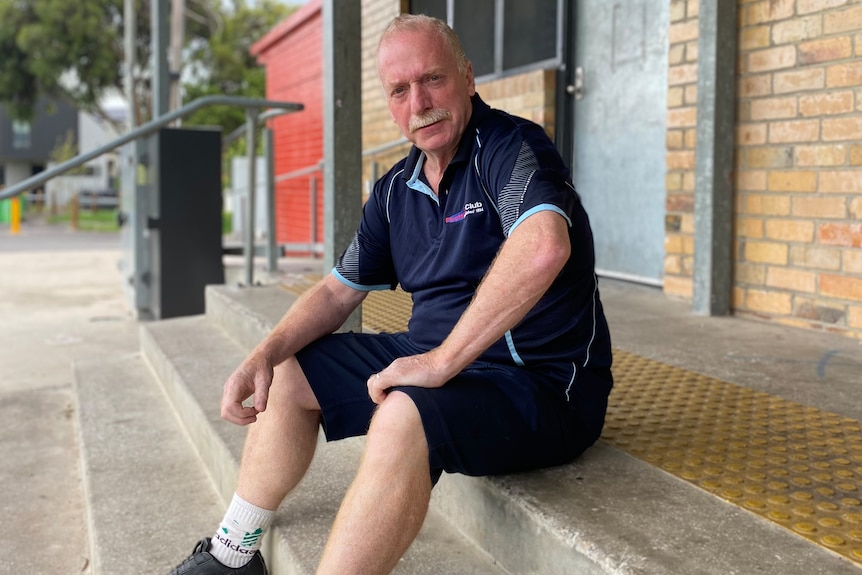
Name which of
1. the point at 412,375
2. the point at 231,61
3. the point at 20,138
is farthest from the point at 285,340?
the point at 20,138

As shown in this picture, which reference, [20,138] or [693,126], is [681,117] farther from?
[20,138]

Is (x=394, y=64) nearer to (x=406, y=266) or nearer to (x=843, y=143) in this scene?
(x=406, y=266)

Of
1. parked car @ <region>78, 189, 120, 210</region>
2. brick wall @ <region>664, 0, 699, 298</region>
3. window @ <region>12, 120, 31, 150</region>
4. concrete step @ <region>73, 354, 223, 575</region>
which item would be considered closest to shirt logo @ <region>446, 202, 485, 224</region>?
concrete step @ <region>73, 354, 223, 575</region>

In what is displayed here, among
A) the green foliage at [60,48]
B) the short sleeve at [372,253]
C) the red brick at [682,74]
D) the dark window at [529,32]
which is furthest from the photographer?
the green foliage at [60,48]

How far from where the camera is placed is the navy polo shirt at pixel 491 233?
1819mm

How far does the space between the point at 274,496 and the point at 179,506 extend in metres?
0.74

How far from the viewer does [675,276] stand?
4.29 meters

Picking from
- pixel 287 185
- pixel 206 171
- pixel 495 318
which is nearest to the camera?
pixel 495 318

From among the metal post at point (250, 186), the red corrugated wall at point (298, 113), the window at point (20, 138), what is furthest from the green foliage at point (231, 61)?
Result: the window at point (20, 138)

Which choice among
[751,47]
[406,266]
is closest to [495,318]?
[406,266]

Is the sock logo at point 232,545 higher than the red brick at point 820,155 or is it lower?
lower

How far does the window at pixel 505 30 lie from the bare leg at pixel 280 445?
3.60 m

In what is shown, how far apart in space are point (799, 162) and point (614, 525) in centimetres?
244

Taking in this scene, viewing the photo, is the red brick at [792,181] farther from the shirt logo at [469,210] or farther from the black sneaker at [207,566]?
the black sneaker at [207,566]
